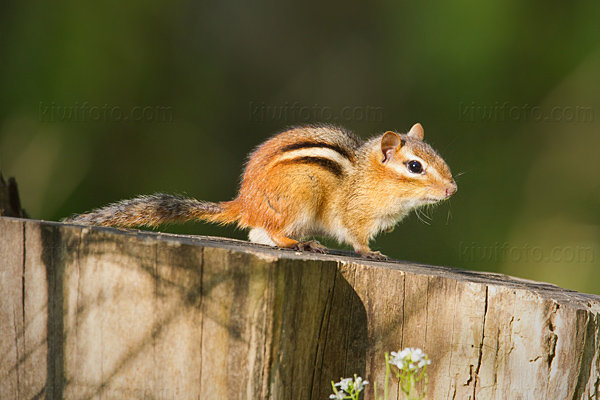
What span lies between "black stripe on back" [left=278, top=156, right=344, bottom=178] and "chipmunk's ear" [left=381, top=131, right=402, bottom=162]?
318mm

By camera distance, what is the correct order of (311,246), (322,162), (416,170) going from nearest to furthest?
(311,246), (322,162), (416,170)

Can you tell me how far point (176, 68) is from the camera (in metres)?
7.32

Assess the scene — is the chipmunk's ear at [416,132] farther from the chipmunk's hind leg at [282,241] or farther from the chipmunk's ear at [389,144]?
the chipmunk's hind leg at [282,241]

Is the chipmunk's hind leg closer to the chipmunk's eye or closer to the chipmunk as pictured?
the chipmunk

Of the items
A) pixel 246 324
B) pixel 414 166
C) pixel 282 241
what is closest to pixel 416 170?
pixel 414 166

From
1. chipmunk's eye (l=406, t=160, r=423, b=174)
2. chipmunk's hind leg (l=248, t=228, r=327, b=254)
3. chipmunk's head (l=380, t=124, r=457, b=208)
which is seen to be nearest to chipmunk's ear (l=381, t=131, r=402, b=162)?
chipmunk's head (l=380, t=124, r=457, b=208)

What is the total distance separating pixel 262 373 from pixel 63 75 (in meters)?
5.02

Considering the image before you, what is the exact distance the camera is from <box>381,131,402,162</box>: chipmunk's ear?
403cm

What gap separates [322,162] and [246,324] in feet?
5.28

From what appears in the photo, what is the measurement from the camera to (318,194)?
12.5 ft

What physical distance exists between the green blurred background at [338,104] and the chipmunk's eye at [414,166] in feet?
8.62

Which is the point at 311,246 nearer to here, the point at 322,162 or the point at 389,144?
the point at 322,162

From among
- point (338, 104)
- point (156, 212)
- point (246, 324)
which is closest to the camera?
point (246, 324)

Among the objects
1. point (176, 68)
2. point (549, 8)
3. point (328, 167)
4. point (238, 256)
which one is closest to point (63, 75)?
point (176, 68)
